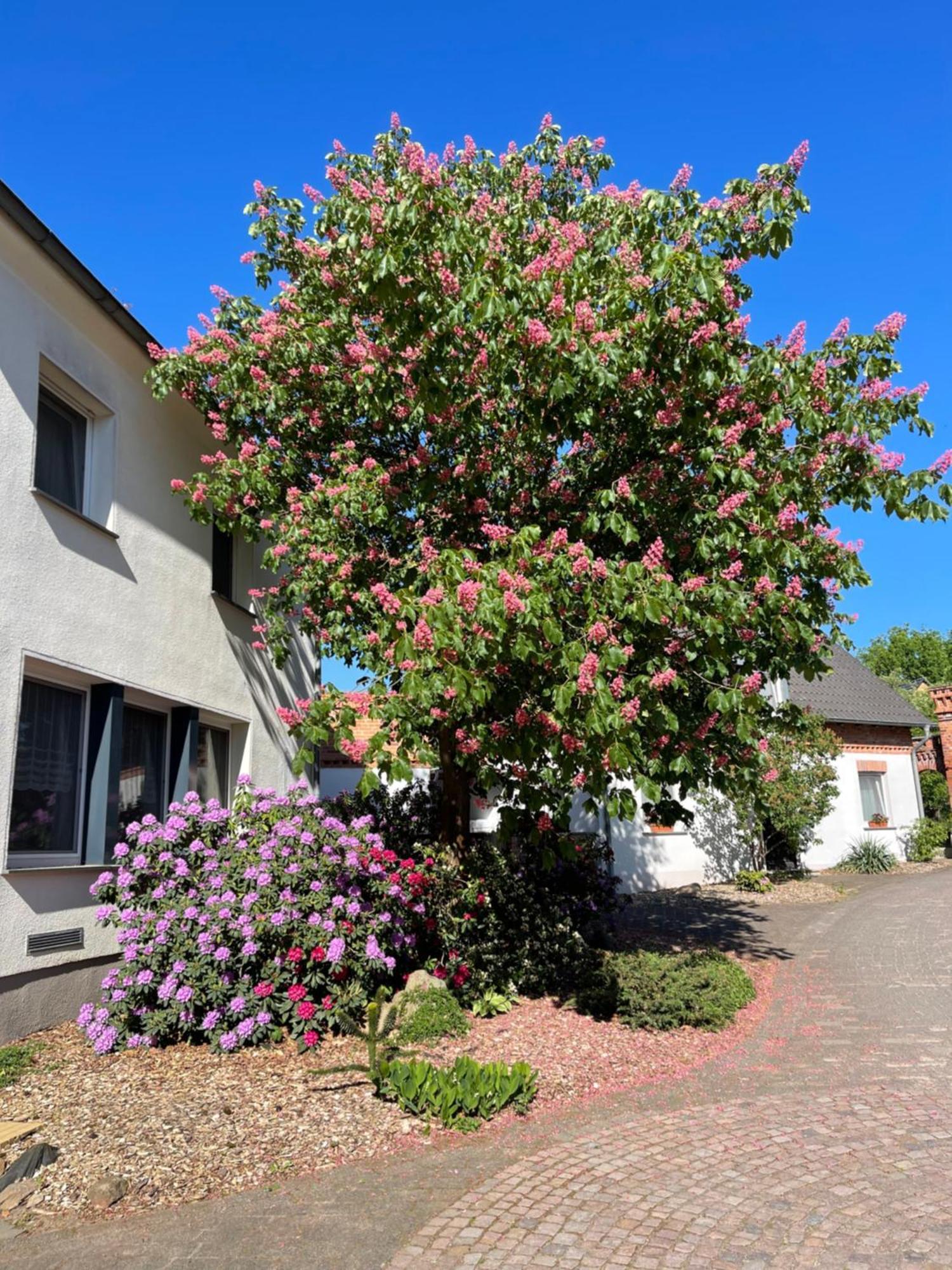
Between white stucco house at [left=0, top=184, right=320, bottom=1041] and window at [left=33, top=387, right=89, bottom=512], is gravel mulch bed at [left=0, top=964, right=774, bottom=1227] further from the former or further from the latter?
window at [left=33, top=387, right=89, bottom=512]

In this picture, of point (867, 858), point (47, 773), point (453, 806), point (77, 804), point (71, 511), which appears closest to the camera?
point (47, 773)

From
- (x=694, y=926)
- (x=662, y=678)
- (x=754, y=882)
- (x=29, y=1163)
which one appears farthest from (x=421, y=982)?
(x=754, y=882)

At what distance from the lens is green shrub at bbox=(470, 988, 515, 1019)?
7.37 meters

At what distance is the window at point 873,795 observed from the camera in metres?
22.5

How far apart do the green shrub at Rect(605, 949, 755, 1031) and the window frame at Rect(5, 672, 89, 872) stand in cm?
462

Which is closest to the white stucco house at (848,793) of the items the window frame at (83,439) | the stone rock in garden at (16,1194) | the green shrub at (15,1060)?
the window frame at (83,439)

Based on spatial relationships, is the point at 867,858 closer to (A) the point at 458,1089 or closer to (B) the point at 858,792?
(B) the point at 858,792

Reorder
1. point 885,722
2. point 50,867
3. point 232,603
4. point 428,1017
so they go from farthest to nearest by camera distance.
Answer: point 885,722
point 232,603
point 50,867
point 428,1017

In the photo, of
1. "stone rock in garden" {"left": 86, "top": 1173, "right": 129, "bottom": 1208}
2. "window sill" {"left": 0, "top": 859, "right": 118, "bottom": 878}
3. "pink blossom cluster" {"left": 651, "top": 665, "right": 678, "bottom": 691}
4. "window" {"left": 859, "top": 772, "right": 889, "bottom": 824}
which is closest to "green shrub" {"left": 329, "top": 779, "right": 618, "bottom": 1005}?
"pink blossom cluster" {"left": 651, "top": 665, "right": 678, "bottom": 691}

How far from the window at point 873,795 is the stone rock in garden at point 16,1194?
21.5 metres

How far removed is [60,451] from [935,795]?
25.7m

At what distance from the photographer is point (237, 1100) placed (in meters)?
5.23

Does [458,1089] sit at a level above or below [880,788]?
below

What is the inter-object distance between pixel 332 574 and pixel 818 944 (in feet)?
25.7
